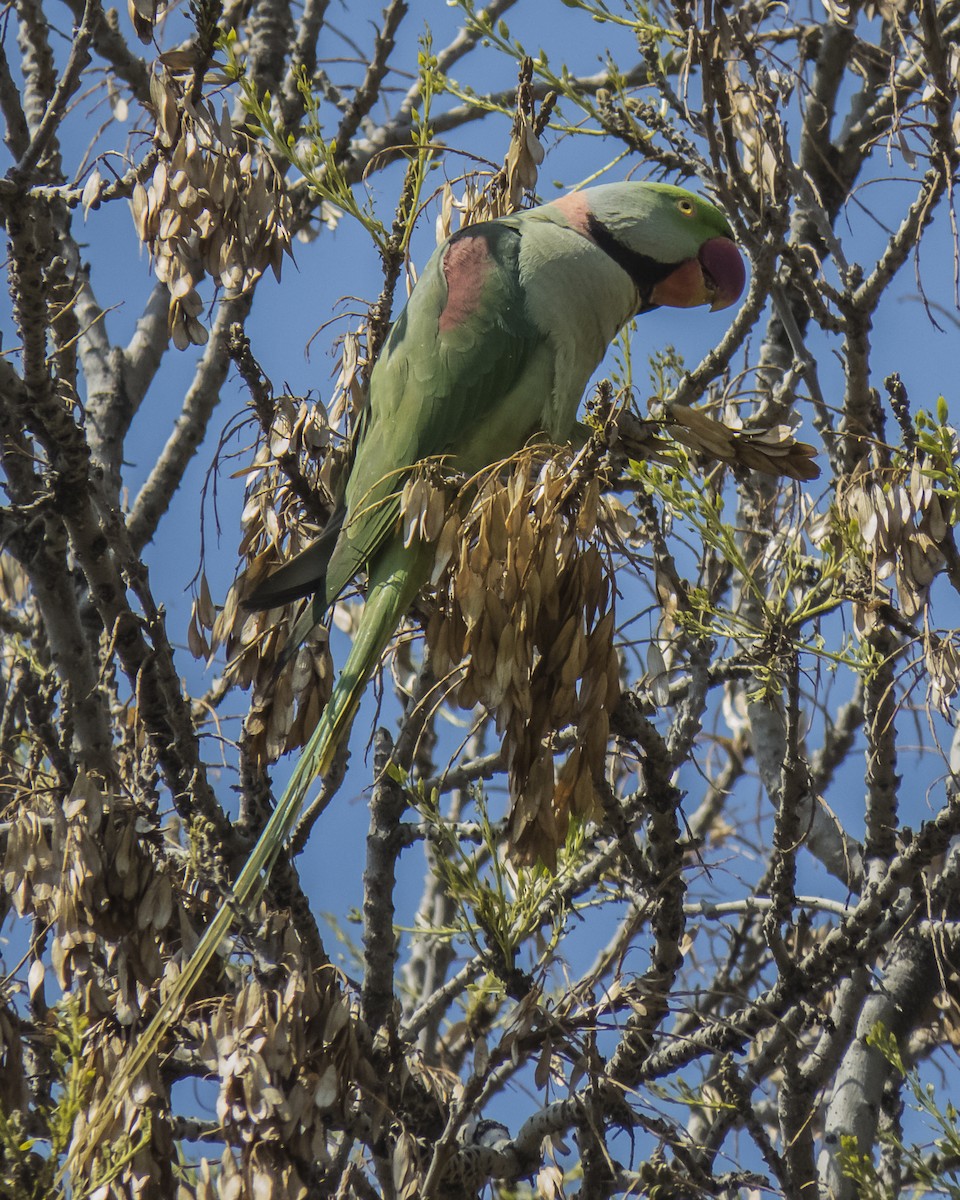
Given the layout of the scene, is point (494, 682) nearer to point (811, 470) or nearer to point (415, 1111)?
point (811, 470)

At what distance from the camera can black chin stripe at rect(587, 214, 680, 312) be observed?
380 centimetres

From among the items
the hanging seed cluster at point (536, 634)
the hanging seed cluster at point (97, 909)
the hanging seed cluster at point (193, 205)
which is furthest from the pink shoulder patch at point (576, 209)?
the hanging seed cluster at point (97, 909)

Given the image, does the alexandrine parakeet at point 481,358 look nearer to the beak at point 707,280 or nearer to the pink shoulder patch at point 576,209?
the pink shoulder patch at point 576,209

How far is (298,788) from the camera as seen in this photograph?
2641 millimetres

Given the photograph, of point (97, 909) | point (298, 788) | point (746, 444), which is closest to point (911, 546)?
point (746, 444)

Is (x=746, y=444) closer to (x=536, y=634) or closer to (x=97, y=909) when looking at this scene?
(x=536, y=634)

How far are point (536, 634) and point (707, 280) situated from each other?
2.15m

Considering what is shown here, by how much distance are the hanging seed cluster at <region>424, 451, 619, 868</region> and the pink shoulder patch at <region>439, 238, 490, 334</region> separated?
1218 millimetres

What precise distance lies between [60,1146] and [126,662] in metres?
1.06

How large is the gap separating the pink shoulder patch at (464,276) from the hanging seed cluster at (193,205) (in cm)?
82

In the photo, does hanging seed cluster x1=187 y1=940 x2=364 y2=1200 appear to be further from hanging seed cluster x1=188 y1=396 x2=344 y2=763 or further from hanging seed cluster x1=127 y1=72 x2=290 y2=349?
hanging seed cluster x1=127 y1=72 x2=290 y2=349

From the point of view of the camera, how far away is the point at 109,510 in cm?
280

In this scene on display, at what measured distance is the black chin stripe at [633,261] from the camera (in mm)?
3799

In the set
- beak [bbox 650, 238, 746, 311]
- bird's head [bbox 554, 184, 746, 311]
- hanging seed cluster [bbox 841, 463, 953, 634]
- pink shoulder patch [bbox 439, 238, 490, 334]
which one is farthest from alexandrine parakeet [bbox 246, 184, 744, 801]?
hanging seed cluster [bbox 841, 463, 953, 634]
